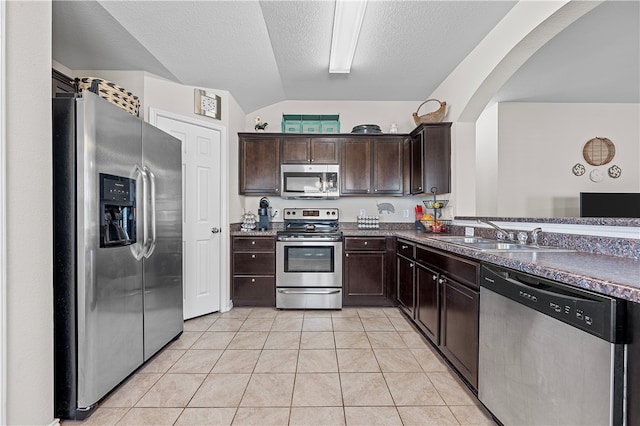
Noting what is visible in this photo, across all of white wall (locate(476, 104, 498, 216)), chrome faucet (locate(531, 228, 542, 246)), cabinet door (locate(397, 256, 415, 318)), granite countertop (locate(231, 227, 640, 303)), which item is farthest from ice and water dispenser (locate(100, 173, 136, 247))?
white wall (locate(476, 104, 498, 216))

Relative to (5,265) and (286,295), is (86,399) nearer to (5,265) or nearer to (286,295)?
(5,265)

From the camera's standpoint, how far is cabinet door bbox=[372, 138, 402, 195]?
3.84m

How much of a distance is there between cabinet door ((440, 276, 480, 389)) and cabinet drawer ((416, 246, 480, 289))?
0.05m

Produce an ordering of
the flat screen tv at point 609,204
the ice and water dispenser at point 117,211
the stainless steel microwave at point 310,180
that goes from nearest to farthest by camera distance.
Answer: the ice and water dispenser at point 117,211
the flat screen tv at point 609,204
the stainless steel microwave at point 310,180

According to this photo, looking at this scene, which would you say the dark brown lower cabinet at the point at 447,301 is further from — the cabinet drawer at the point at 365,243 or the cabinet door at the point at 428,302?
the cabinet drawer at the point at 365,243

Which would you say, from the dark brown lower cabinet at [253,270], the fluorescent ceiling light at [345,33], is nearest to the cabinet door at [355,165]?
the fluorescent ceiling light at [345,33]

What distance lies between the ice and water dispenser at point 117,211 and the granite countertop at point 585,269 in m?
2.13

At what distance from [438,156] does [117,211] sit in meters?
3.07

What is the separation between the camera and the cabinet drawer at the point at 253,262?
11.3 feet

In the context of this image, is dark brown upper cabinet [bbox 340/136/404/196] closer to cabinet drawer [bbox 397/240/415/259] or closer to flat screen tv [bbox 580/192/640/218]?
cabinet drawer [bbox 397/240/415/259]

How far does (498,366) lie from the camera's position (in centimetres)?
147

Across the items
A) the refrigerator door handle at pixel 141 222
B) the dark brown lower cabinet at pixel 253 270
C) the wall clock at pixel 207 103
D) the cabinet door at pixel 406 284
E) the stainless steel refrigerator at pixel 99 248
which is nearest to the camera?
the stainless steel refrigerator at pixel 99 248

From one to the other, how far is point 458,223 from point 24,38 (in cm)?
355

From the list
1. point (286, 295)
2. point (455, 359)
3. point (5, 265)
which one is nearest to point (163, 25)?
point (5, 265)
